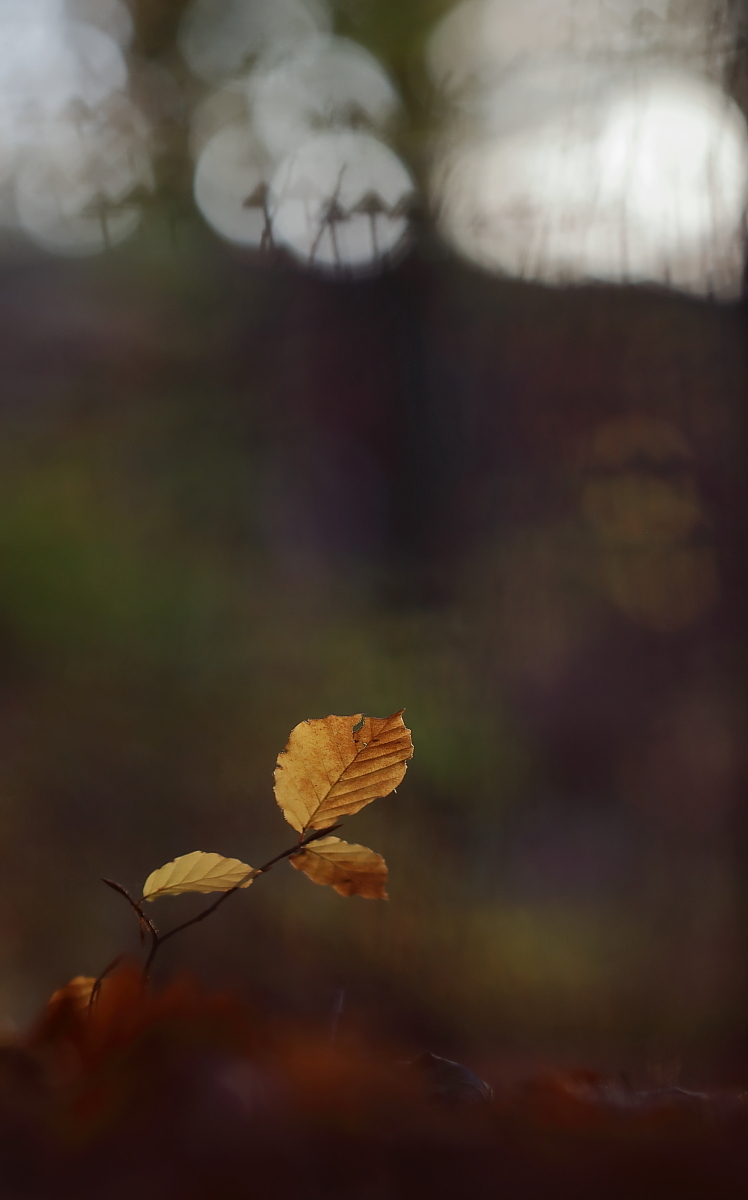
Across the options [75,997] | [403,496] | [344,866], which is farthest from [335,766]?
[403,496]

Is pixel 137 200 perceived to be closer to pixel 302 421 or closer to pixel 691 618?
pixel 302 421

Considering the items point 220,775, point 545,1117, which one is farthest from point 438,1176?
point 220,775

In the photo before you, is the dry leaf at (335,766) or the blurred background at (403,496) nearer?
the dry leaf at (335,766)

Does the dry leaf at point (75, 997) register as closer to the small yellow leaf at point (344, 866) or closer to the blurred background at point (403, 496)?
the small yellow leaf at point (344, 866)

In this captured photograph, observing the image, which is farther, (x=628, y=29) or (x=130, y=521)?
(x=130, y=521)

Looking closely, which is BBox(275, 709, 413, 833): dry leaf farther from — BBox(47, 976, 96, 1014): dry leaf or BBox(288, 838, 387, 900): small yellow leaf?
BBox(47, 976, 96, 1014): dry leaf

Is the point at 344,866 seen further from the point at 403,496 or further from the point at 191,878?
the point at 403,496

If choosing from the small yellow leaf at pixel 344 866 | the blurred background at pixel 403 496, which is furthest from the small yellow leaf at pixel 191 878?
the blurred background at pixel 403 496
